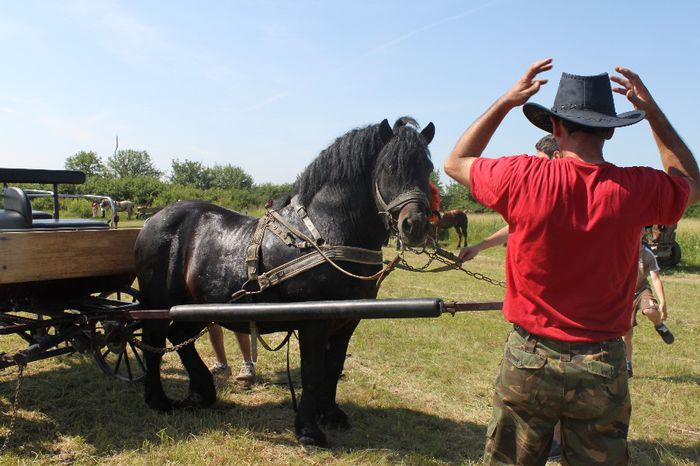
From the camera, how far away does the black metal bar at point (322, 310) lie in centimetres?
250

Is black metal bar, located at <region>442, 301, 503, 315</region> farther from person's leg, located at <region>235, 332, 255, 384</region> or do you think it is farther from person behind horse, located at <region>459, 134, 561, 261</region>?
person's leg, located at <region>235, 332, 255, 384</region>

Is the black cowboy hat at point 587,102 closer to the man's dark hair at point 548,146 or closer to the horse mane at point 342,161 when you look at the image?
the horse mane at point 342,161

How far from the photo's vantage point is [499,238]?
11.3 ft

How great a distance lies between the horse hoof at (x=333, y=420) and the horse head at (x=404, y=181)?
5.70ft

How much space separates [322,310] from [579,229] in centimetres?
128

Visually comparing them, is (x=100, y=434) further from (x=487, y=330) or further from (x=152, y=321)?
(x=487, y=330)

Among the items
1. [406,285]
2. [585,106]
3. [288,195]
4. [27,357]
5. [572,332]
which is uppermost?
[585,106]

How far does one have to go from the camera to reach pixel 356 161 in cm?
364

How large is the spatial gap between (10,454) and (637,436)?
4.71m

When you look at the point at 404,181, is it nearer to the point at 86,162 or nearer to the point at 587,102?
the point at 587,102

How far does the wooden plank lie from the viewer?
356 cm

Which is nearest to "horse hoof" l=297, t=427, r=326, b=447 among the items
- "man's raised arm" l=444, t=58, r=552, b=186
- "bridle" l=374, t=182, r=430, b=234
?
"bridle" l=374, t=182, r=430, b=234

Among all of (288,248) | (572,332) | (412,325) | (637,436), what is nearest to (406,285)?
(412,325)

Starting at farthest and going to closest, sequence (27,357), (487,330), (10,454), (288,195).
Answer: (487,330)
(288,195)
(27,357)
(10,454)
